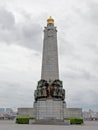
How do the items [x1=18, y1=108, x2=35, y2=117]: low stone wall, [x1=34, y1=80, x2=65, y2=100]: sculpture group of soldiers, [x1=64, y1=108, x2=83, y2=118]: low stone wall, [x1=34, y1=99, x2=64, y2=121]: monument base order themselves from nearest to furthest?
[x1=34, y1=99, x2=64, y2=121]: monument base → [x1=34, y1=80, x2=65, y2=100]: sculpture group of soldiers → [x1=64, y1=108, x2=83, y2=118]: low stone wall → [x1=18, y1=108, x2=35, y2=117]: low stone wall

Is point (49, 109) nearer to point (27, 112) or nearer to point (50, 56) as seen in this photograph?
point (50, 56)

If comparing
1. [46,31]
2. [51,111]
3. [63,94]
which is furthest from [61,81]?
[46,31]

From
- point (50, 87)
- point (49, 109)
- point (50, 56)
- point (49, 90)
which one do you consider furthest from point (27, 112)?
point (50, 56)

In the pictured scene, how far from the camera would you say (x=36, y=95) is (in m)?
39.4

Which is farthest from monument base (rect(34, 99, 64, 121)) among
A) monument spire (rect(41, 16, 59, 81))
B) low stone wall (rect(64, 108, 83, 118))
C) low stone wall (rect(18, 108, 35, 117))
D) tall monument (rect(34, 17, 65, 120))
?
low stone wall (rect(18, 108, 35, 117))

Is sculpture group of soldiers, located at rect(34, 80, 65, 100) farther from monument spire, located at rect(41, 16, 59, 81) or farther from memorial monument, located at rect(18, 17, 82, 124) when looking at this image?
monument spire, located at rect(41, 16, 59, 81)

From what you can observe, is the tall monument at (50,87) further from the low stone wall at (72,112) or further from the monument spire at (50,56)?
the low stone wall at (72,112)

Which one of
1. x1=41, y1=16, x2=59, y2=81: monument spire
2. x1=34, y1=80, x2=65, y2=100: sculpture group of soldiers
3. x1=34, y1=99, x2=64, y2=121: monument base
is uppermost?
x1=41, y1=16, x2=59, y2=81: monument spire

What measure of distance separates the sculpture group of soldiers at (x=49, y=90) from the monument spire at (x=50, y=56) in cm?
73

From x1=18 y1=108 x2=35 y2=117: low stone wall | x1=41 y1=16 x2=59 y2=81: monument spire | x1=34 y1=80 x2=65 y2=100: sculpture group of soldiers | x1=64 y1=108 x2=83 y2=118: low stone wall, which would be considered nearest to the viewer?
x1=34 y1=80 x2=65 y2=100: sculpture group of soldiers

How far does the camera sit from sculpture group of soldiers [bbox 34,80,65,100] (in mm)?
38562

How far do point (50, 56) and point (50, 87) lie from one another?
416cm

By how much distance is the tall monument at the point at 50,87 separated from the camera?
38469mm

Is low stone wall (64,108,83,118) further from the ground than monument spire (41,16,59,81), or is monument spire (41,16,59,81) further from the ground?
monument spire (41,16,59,81)
